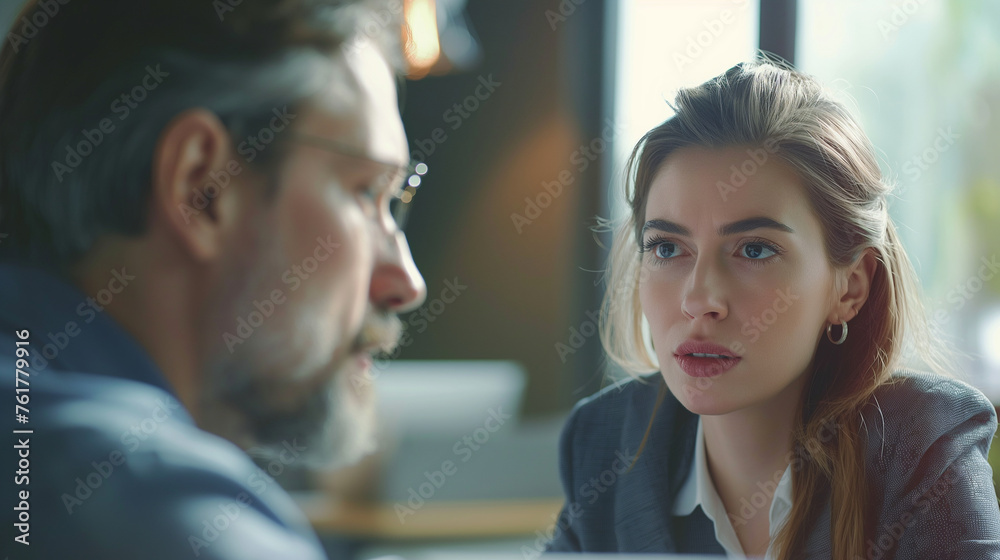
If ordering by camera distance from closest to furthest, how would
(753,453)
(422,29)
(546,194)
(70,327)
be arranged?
(70,327), (753,453), (422,29), (546,194)

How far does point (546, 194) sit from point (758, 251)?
8.88 feet

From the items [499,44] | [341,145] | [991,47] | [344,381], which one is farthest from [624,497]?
[499,44]

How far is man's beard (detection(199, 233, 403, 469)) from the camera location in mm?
476

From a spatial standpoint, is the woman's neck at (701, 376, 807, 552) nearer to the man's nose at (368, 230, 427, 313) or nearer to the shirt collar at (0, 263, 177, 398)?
the man's nose at (368, 230, 427, 313)

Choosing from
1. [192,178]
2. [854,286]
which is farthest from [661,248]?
[192,178]

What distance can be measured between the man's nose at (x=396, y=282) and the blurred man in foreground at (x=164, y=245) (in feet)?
0.23

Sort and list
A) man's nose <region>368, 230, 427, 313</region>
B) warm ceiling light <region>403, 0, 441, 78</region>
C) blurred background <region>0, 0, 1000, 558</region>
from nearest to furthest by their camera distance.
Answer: man's nose <region>368, 230, 427, 313</region>, blurred background <region>0, 0, 1000, 558</region>, warm ceiling light <region>403, 0, 441, 78</region>

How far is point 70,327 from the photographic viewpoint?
412 millimetres

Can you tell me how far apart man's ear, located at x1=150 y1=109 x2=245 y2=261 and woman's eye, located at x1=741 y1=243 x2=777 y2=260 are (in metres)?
0.62

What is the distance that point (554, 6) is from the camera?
349 centimetres

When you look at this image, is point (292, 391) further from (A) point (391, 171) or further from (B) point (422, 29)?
(B) point (422, 29)

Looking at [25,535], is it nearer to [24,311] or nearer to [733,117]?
[24,311]

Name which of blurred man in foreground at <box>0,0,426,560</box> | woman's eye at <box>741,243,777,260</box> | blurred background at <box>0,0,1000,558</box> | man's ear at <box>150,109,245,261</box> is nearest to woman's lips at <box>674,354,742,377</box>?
woman's eye at <box>741,243,777,260</box>

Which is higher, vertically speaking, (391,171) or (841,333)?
(391,171)
